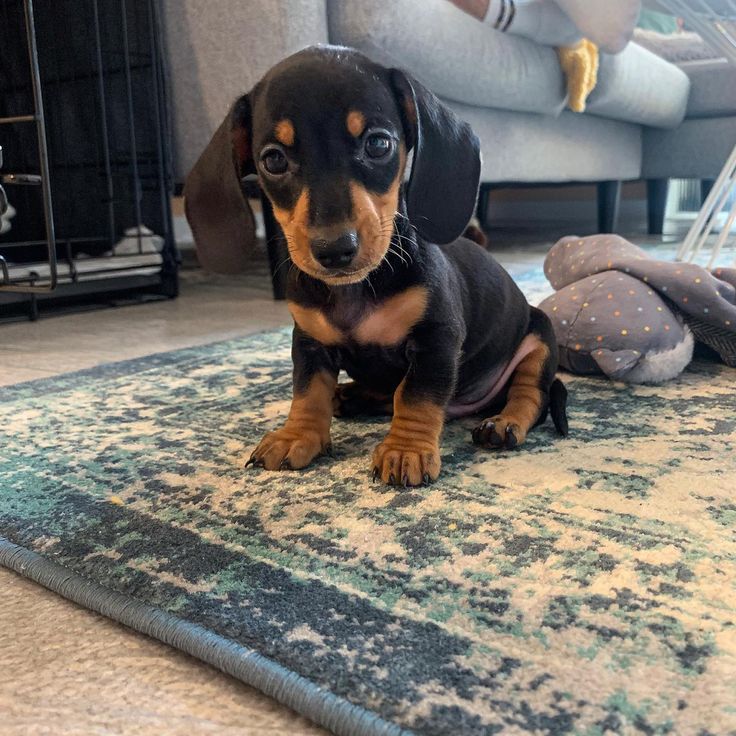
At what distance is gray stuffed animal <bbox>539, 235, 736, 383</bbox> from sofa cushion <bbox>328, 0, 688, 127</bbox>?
1.09 meters

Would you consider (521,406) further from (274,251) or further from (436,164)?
(274,251)

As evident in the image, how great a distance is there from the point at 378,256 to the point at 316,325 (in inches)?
8.0

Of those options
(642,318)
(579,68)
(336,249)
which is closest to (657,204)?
(579,68)

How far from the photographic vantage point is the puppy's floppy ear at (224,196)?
3.78 ft

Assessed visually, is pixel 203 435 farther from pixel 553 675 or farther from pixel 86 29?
pixel 86 29

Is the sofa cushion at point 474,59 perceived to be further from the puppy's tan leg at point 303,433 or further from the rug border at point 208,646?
the rug border at point 208,646

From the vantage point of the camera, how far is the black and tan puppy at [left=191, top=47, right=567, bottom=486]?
39.5 inches

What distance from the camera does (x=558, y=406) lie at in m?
1.24

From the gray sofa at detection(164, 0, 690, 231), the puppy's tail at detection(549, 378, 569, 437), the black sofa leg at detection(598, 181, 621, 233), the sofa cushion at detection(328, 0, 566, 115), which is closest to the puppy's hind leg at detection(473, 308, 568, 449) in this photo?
the puppy's tail at detection(549, 378, 569, 437)

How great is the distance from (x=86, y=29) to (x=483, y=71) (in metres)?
1.32

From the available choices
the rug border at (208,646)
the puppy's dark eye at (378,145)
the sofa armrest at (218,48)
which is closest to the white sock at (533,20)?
the sofa armrest at (218,48)

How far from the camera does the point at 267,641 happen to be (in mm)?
667

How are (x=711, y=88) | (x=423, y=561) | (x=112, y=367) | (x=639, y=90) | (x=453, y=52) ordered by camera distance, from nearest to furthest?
(x=423, y=561) < (x=112, y=367) < (x=453, y=52) < (x=639, y=90) < (x=711, y=88)

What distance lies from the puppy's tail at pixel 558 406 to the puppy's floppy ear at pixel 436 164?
31 centimetres
